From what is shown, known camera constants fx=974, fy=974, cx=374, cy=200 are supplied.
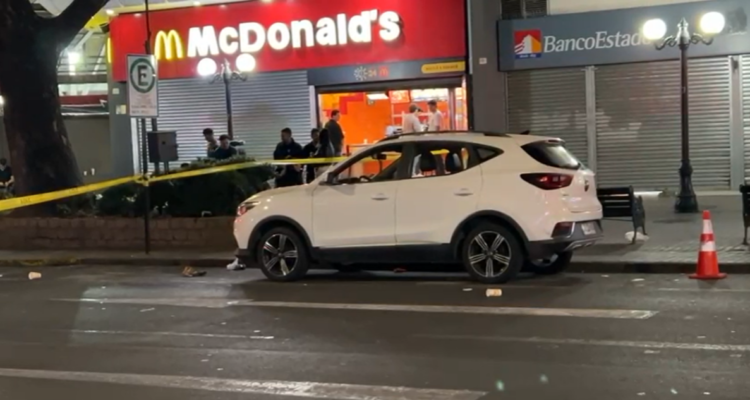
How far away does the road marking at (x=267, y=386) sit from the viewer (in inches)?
265

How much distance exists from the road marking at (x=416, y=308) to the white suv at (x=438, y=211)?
1522mm

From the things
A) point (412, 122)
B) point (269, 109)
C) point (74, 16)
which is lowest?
point (412, 122)

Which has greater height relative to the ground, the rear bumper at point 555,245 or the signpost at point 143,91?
the signpost at point 143,91

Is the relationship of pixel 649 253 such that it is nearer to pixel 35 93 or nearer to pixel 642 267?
pixel 642 267

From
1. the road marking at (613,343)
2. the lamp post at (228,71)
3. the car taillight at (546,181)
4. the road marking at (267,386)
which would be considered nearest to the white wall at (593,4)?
the lamp post at (228,71)

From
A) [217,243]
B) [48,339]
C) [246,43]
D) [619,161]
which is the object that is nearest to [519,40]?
A: [619,161]

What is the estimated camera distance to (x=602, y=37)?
21.5 meters

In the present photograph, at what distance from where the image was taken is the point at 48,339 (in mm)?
9516

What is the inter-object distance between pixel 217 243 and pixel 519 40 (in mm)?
9324

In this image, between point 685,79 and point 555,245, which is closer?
point 555,245

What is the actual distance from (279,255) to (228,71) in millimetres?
12551

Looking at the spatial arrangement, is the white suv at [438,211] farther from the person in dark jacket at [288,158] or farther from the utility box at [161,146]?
the person in dark jacket at [288,158]

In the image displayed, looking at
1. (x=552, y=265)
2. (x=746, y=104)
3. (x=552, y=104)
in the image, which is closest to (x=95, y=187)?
(x=552, y=265)

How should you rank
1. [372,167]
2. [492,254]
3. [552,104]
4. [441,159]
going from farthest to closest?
[552,104], [372,167], [441,159], [492,254]
